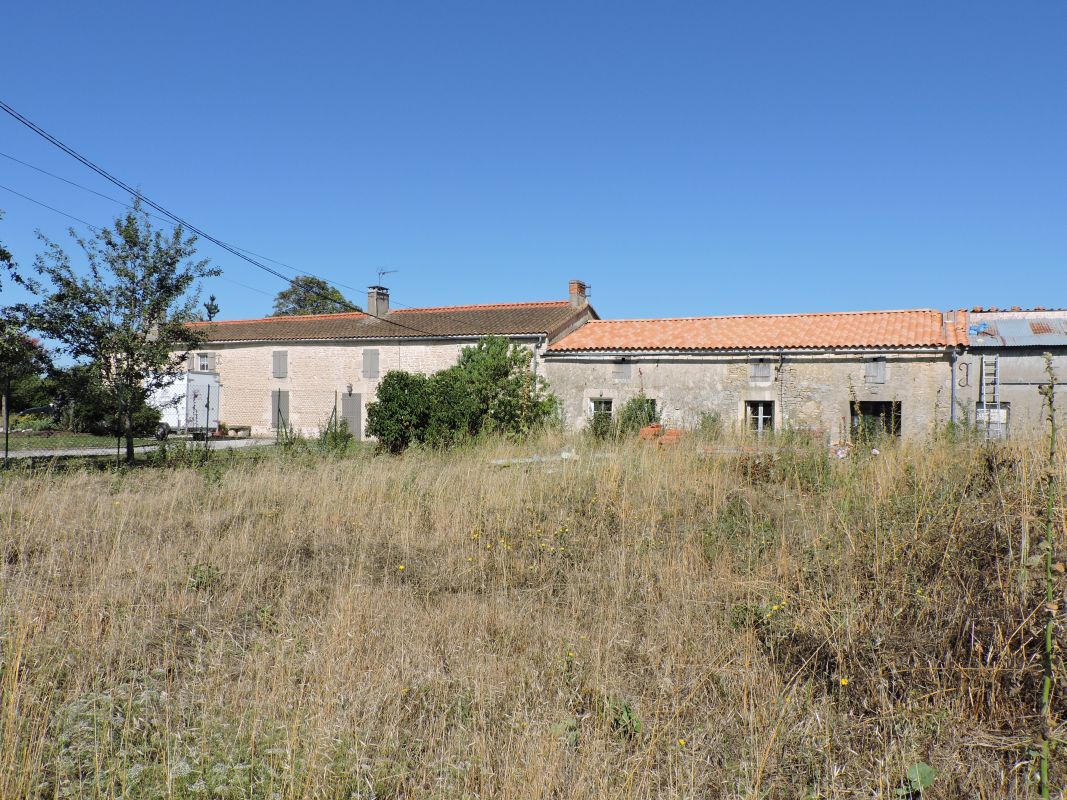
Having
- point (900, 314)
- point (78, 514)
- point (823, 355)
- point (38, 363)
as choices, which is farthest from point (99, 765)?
point (900, 314)

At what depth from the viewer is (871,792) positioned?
2328 mm

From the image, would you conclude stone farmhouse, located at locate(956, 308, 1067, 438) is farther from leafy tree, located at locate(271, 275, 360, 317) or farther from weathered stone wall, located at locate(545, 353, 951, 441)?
leafy tree, located at locate(271, 275, 360, 317)

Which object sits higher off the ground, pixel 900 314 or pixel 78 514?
pixel 900 314

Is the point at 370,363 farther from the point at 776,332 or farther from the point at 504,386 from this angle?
the point at 776,332

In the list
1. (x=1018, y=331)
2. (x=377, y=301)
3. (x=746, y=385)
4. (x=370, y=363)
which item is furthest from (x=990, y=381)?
(x=377, y=301)

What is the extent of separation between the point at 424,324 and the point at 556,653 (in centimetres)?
2465

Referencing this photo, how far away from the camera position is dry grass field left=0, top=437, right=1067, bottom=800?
2.42 metres

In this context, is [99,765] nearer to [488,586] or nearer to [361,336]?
[488,586]

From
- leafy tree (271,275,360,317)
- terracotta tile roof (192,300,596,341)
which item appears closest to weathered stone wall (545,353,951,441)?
terracotta tile roof (192,300,596,341)

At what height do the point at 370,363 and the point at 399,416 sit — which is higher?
the point at 370,363

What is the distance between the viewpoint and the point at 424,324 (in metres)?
27.2

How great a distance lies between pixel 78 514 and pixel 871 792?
22.2ft

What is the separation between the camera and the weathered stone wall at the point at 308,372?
26328 mm

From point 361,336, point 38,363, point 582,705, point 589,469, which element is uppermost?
point 361,336
